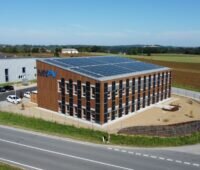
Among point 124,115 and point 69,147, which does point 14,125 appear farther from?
point 124,115

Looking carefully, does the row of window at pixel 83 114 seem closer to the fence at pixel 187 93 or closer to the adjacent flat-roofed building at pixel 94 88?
the adjacent flat-roofed building at pixel 94 88

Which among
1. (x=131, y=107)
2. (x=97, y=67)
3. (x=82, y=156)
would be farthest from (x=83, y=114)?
(x=82, y=156)

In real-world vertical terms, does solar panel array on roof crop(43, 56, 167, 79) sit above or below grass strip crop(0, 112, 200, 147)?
above

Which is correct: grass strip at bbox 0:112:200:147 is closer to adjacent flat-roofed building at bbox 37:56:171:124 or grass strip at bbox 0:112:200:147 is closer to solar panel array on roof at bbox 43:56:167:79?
adjacent flat-roofed building at bbox 37:56:171:124

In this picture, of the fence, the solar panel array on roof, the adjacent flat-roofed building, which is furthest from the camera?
the fence

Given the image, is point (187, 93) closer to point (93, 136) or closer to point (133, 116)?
point (133, 116)

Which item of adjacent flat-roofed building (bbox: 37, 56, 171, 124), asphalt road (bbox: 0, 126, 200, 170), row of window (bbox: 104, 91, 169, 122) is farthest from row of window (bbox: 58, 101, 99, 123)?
asphalt road (bbox: 0, 126, 200, 170)
